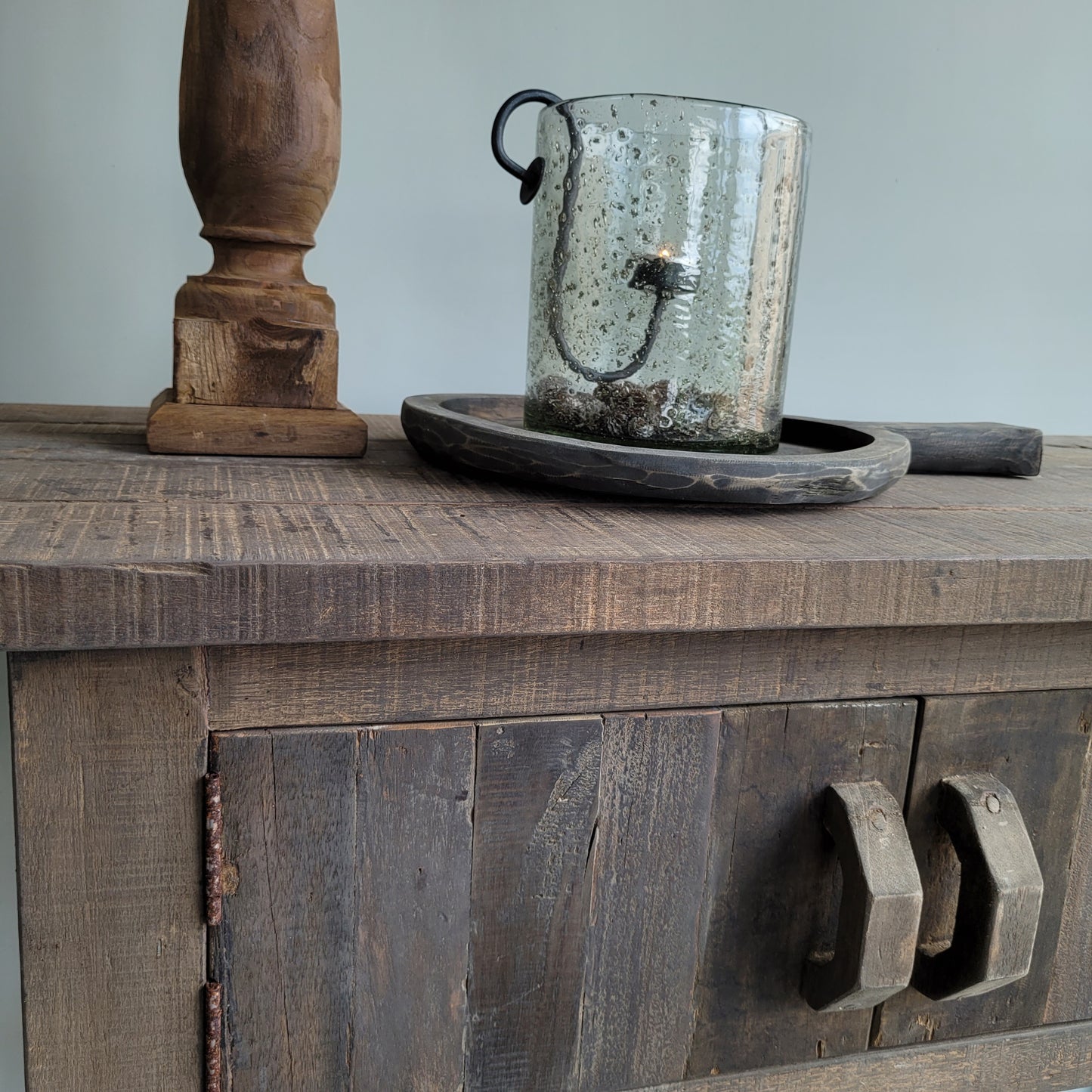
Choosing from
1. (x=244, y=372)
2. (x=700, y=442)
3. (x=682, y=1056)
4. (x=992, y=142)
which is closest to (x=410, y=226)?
(x=244, y=372)

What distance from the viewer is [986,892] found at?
1.63 ft

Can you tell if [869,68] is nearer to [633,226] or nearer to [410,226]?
[410,226]

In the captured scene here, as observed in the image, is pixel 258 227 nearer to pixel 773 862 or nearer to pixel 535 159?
pixel 535 159

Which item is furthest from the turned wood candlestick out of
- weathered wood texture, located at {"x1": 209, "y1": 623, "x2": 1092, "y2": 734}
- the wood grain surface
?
weathered wood texture, located at {"x1": 209, "y1": 623, "x2": 1092, "y2": 734}

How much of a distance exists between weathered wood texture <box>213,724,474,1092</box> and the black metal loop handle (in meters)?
0.35

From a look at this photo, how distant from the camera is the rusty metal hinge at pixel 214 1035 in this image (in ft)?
1.45

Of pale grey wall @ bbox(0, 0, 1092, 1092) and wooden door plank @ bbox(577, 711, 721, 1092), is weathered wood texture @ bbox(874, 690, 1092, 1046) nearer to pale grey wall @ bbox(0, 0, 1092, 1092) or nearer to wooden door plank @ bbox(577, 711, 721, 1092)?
wooden door plank @ bbox(577, 711, 721, 1092)

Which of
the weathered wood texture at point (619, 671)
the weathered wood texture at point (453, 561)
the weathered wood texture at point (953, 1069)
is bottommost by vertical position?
the weathered wood texture at point (953, 1069)

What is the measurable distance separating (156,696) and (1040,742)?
450 millimetres

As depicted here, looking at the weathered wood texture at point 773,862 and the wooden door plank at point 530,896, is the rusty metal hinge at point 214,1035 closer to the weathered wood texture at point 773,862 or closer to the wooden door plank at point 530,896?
the wooden door plank at point 530,896

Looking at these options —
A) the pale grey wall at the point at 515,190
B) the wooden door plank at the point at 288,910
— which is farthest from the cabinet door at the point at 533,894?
the pale grey wall at the point at 515,190

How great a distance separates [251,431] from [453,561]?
0.94ft

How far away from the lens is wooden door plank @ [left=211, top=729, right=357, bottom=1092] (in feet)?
1.42

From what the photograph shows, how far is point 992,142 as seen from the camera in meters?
1.20
